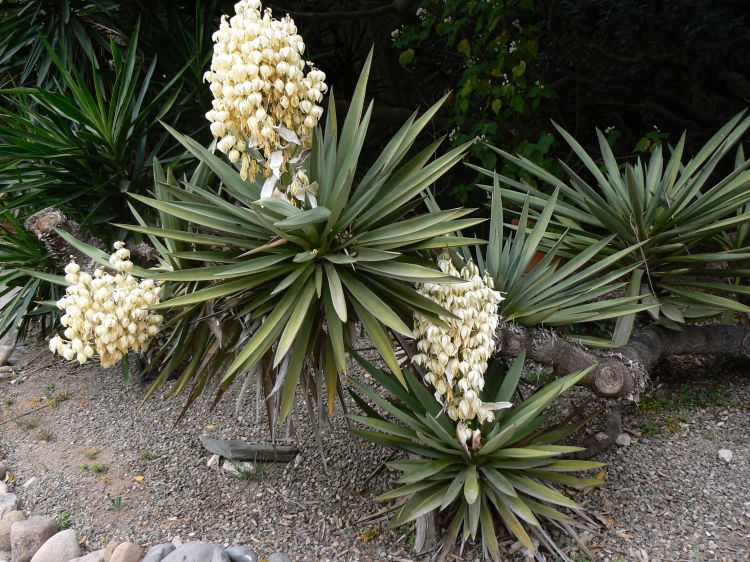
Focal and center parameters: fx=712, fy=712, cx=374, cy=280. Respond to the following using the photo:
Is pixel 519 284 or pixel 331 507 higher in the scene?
pixel 519 284

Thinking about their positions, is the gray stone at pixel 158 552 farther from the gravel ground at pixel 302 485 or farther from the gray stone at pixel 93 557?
the gray stone at pixel 93 557

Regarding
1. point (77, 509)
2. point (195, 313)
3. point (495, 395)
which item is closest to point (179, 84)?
point (195, 313)

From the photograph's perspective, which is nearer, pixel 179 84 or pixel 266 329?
pixel 266 329

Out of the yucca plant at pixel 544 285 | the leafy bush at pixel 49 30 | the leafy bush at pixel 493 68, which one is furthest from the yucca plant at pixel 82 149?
the leafy bush at pixel 493 68

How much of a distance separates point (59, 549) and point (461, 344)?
208 cm

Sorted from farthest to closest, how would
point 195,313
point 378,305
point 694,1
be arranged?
1. point 694,1
2. point 195,313
3. point 378,305

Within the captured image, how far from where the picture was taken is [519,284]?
292 centimetres

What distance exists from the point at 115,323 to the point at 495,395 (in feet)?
4.80

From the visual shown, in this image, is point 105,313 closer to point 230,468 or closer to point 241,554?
point 241,554

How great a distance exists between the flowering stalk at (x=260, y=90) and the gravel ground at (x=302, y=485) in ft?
5.08

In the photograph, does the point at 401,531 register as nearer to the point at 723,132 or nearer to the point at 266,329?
the point at 266,329

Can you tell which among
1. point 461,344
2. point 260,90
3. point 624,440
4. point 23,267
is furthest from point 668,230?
point 23,267

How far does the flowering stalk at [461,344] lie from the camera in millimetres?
2428

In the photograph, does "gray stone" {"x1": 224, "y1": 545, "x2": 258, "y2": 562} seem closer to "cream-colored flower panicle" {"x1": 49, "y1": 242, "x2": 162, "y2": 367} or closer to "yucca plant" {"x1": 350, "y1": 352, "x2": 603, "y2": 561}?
"yucca plant" {"x1": 350, "y1": 352, "x2": 603, "y2": 561}
